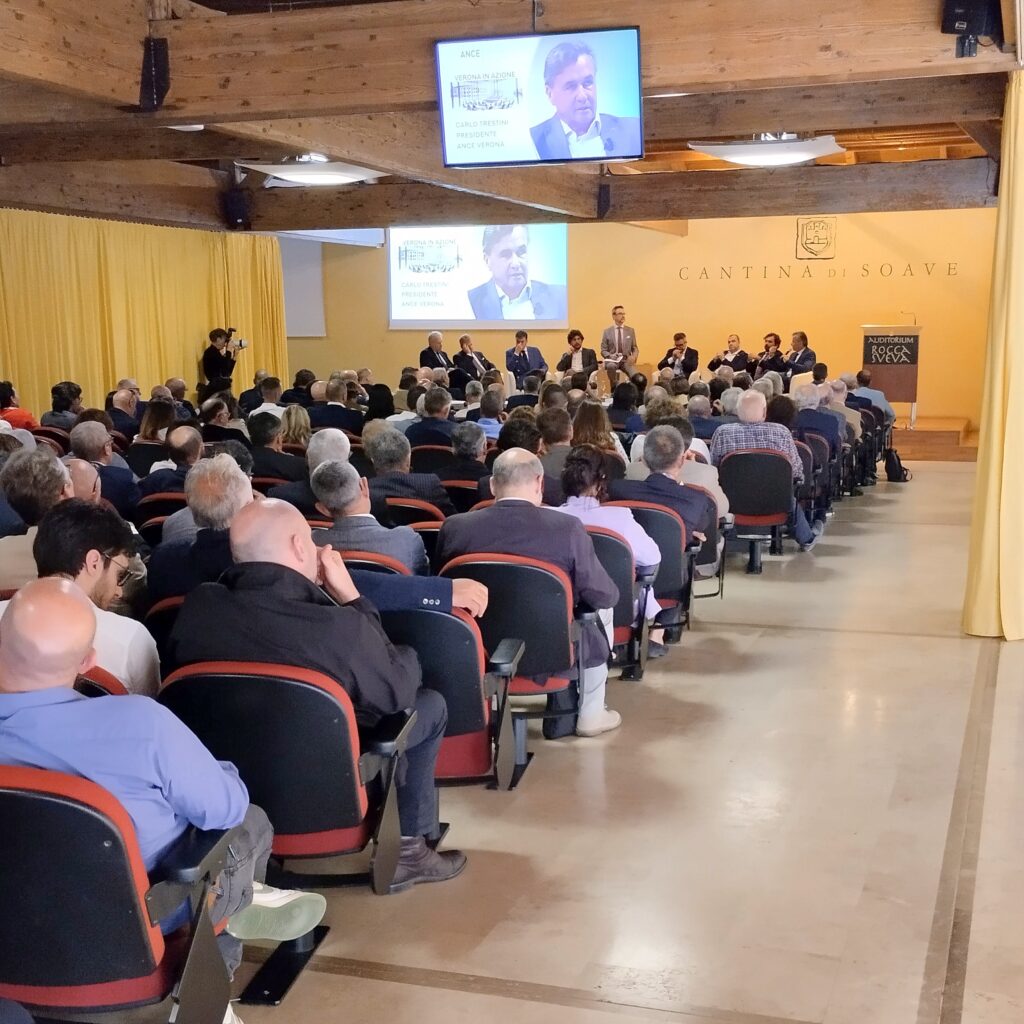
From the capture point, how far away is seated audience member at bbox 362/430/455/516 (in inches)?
218

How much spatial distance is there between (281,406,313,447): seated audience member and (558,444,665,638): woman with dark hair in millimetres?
2934

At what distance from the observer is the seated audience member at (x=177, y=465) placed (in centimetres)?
563

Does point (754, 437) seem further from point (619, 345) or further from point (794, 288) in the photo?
point (794, 288)

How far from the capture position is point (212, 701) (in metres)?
2.69

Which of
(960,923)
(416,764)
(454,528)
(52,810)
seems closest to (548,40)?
(454,528)

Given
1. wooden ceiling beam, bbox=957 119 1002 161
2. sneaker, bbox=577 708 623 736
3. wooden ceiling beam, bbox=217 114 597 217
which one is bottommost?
sneaker, bbox=577 708 623 736

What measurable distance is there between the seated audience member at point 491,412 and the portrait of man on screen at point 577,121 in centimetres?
232

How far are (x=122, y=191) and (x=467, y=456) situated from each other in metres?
7.94

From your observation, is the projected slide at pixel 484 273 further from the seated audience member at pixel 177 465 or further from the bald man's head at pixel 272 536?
the bald man's head at pixel 272 536

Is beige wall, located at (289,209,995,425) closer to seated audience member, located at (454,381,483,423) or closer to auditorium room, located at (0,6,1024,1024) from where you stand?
auditorium room, located at (0,6,1024,1024)

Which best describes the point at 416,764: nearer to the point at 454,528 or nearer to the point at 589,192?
the point at 454,528

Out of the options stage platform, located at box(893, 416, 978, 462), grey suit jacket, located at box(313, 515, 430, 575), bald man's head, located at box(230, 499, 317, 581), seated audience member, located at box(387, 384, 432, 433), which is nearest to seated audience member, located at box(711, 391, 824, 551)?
seated audience member, located at box(387, 384, 432, 433)

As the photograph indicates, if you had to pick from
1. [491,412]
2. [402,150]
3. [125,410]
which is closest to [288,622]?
[491,412]

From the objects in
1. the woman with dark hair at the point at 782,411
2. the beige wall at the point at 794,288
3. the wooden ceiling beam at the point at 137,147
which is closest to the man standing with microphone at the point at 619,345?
the beige wall at the point at 794,288
